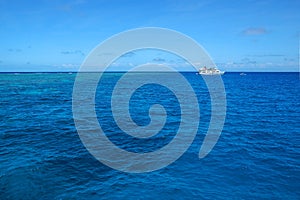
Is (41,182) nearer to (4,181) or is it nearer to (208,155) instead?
(4,181)

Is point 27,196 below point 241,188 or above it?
above

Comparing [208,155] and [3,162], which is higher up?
[3,162]

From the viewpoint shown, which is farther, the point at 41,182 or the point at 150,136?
the point at 150,136

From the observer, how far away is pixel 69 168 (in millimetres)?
16484

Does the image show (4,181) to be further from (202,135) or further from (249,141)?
(249,141)

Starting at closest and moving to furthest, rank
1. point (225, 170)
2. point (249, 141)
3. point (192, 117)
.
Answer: point (225, 170) < point (249, 141) < point (192, 117)

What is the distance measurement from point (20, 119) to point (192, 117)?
73.8 ft

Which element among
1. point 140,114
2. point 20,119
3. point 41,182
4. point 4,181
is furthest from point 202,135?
point 20,119

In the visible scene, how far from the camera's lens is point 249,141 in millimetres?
23047

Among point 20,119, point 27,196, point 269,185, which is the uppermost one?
point 20,119

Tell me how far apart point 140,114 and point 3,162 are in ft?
66.5

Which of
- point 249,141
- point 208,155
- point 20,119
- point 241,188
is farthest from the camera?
point 20,119

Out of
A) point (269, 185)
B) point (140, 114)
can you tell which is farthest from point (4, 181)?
point (140, 114)

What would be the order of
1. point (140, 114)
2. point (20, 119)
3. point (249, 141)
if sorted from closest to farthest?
point (249, 141), point (20, 119), point (140, 114)
